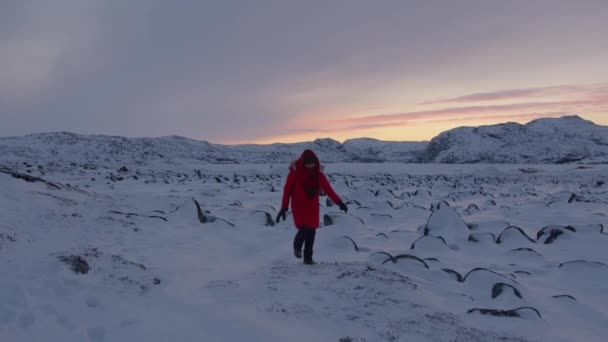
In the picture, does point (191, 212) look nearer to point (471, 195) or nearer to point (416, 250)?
point (416, 250)

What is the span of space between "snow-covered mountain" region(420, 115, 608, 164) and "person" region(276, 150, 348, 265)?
98.4 m

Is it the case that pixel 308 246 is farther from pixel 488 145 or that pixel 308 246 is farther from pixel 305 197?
pixel 488 145

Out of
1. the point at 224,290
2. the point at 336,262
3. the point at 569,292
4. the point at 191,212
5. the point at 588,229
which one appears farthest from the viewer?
the point at 191,212

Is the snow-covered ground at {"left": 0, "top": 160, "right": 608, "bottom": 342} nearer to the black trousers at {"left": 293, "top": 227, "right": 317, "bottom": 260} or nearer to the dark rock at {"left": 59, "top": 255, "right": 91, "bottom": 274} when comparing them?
the dark rock at {"left": 59, "top": 255, "right": 91, "bottom": 274}

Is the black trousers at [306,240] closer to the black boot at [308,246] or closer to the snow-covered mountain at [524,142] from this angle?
the black boot at [308,246]

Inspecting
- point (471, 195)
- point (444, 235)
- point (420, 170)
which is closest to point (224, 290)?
point (444, 235)

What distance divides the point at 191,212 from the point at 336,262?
428 cm

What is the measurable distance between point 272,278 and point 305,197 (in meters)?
1.46

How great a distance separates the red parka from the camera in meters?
6.64

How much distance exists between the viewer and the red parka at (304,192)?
21.8 feet

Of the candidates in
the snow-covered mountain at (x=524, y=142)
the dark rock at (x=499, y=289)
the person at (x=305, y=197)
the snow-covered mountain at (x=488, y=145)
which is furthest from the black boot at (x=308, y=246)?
the snow-covered mountain at (x=524, y=142)

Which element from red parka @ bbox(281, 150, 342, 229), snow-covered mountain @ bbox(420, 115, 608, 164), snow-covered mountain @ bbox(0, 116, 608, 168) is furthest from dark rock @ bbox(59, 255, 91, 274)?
snow-covered mountain @ bbox(420, 115, 608, 164)

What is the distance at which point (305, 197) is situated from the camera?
6.70m

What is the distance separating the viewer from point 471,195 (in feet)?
58.0
